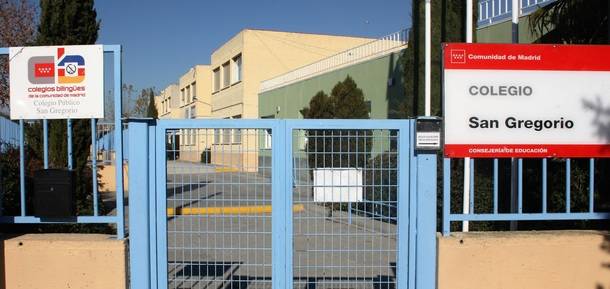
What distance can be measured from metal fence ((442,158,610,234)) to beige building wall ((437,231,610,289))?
180 mm

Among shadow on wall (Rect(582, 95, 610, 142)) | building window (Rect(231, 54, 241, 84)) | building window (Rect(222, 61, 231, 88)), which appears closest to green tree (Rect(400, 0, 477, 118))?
shadow on wall (Rect(582, 95, 610, 142))

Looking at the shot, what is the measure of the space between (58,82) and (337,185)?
8.41 feet

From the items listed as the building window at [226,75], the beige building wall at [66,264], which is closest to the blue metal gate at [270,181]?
the beige building wall at [66,264]

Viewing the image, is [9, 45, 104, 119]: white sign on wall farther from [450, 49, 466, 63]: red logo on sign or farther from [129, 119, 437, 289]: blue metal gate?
[450, 49, 466, 63]: red logo on sign

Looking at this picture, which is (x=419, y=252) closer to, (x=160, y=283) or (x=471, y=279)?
(x=471, y=279)

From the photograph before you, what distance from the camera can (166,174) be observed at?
5082 mm

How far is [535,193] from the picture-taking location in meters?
7.25

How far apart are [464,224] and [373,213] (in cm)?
238

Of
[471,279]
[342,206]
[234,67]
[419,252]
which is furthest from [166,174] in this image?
[234,67]

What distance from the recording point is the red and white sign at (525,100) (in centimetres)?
498

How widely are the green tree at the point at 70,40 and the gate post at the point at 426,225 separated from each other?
5566mm

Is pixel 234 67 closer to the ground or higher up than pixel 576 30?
higher up

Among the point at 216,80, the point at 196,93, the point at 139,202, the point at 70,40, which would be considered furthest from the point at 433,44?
the point at 196,93

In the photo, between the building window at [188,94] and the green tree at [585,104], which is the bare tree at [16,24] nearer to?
the green tree at [585,104]
